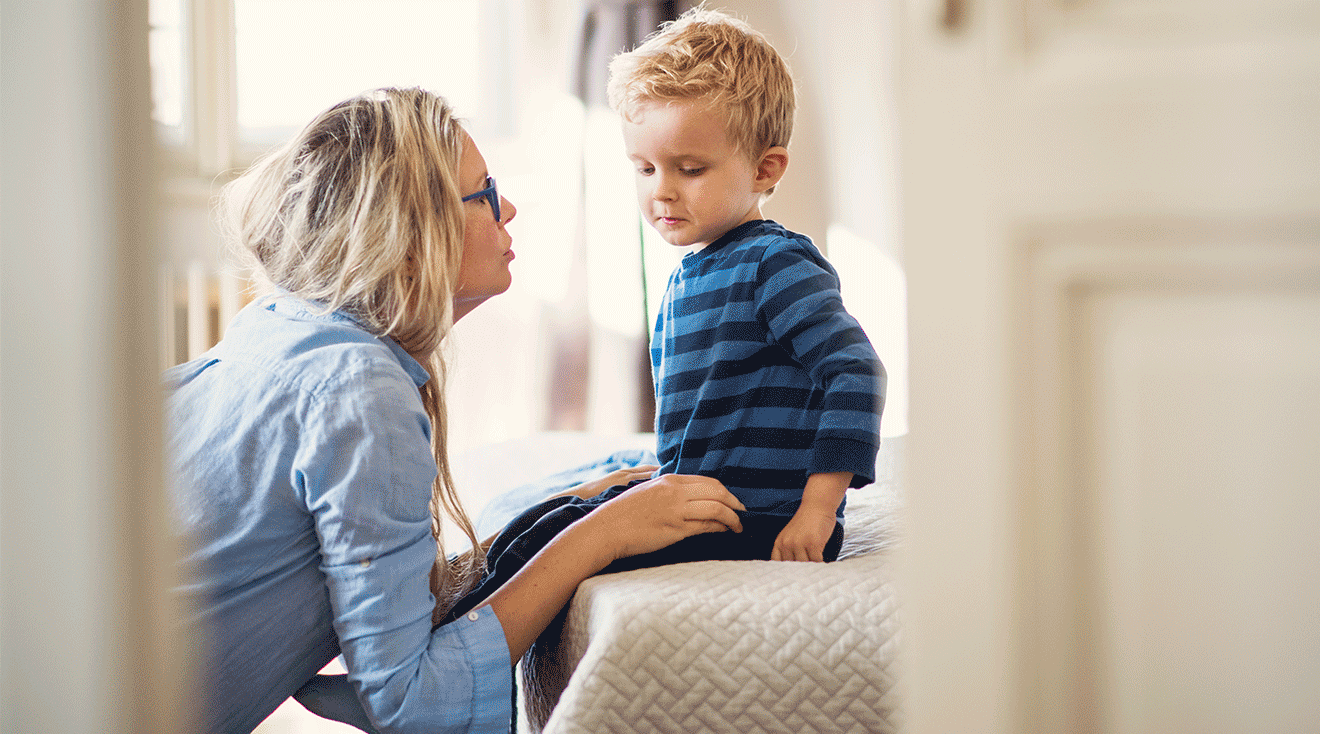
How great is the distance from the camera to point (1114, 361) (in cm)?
46

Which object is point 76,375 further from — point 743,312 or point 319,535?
point 743,312

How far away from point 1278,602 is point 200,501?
84cm

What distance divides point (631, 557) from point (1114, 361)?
660mm

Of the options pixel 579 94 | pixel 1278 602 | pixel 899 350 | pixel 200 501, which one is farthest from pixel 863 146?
pixel 1278 602

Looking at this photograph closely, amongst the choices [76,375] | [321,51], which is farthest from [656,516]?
[321,51]

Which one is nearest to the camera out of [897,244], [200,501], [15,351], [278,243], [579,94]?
[15,351]

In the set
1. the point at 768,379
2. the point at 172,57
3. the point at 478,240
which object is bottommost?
the point at 768,379

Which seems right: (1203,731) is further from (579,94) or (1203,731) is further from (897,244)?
(579,94)

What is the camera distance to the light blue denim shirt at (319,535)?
0.83 meters

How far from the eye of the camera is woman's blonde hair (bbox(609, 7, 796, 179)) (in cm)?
120

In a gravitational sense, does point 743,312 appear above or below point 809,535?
above

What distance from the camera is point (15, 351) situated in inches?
16.7

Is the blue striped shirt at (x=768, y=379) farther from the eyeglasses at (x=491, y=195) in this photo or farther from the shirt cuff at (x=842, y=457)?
the eyeglasses at (x=491, y=195)

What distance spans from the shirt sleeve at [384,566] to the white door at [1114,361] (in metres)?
0.52
